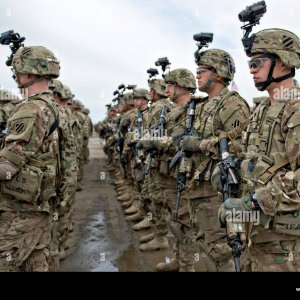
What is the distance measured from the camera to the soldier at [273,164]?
2.87 meters

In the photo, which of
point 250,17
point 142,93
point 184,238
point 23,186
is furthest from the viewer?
point 142,93

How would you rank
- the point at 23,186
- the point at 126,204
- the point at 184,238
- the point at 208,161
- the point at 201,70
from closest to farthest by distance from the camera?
1. the point at 23,186
2. the point at 208,161
3. the point at 201,70
4. the point at 184,238
5. the point at 126,204

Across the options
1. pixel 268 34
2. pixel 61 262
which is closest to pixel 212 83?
pixel 268 34

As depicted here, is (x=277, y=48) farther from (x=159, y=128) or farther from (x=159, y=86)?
(x=159, y=86)

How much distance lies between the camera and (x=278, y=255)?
3088 millimetres

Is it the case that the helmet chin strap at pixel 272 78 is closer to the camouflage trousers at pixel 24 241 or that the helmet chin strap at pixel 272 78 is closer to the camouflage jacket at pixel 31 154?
the camouflage jacket at pixel 31 154

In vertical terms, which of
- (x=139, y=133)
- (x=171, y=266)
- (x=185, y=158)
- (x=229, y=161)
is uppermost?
(x=139, y=133)

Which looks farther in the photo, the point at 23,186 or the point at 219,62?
the point at 219,62

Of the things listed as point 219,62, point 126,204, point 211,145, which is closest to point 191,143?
point 211,145

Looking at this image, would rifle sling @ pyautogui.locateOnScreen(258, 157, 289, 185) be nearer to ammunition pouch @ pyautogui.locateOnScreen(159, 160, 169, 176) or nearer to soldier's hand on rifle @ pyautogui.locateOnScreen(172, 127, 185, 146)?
soldier's hand on rifle @ pyautogui.locateOnScreen(172, 127, 185, 146)

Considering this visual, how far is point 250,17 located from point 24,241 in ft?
10.5
